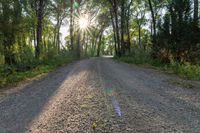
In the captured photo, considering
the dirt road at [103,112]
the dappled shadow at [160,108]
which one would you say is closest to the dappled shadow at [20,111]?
the dirt road at [103,112]

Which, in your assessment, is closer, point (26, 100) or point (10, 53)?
point (26, 100)

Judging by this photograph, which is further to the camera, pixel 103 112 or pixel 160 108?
pixel 160 108

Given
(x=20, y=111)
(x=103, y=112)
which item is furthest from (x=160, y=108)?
(x=20, y=111)

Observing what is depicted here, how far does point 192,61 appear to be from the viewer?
12.6m

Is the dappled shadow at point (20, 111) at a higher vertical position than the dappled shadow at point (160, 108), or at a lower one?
lower

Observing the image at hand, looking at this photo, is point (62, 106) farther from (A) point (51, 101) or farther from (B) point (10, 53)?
(B) point (10, 53)

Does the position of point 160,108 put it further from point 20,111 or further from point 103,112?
point 20,111

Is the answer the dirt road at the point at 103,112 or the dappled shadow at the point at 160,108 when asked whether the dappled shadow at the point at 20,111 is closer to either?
the dirt road at the point at 103,112

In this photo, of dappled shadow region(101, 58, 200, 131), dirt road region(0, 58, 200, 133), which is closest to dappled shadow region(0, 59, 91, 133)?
dirt road region(0, 58, 200, 133)

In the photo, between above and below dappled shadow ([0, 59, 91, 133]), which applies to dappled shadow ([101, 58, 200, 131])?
above

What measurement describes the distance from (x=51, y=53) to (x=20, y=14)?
5348 mm

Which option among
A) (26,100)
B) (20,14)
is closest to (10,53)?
(20,14)

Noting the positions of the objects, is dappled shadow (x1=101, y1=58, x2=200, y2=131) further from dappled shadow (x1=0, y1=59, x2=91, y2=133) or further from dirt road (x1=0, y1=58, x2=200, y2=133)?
dappled shadow (x1=0, y1=59, x2=91, y2=133)

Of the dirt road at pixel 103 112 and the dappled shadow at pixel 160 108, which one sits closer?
the dirt road at pixel 103 112
